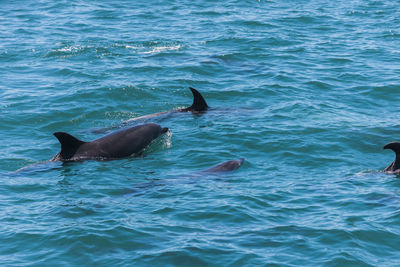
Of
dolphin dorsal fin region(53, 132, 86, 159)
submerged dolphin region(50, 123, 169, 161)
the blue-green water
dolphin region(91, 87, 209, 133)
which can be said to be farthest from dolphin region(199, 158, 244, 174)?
dolphin region(91, 87, 209, 133)

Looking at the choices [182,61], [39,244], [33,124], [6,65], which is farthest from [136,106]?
[39,244]

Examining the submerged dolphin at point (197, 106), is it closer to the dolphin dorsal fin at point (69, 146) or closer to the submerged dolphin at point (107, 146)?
the submerged dolphin at point (107, 146)

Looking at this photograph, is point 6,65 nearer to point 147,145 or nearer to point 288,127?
point 147,145

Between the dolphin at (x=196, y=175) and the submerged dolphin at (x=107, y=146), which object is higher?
the submerged dolphin at (x=107, y=146)

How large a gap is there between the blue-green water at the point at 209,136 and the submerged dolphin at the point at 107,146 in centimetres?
36

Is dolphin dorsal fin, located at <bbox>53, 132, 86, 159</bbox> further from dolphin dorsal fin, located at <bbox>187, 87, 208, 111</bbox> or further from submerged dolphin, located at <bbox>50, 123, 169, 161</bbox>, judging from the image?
dolphin dorsal fin, located at <bbox>187, 87, 208, 111</bbox>

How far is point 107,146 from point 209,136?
3.16 meters

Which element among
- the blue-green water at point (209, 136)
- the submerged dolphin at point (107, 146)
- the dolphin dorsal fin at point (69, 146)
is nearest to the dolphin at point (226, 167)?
the blue-green water at point (209, 136)

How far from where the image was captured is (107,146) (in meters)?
16.2

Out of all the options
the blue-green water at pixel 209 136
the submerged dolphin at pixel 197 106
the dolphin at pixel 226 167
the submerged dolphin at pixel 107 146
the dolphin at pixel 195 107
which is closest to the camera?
the blue-green water at pixel 209 136

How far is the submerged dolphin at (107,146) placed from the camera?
15.9 m

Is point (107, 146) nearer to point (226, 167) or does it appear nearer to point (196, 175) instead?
point (196, 175)

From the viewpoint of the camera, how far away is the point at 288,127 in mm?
18562

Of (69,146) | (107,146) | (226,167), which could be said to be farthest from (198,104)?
(69,146)
